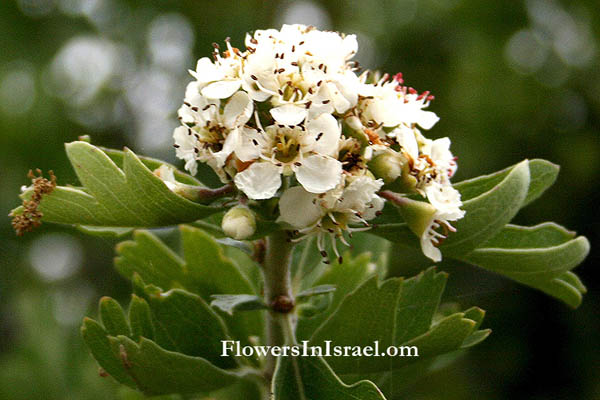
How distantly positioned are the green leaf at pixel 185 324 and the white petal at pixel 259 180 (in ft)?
1.24

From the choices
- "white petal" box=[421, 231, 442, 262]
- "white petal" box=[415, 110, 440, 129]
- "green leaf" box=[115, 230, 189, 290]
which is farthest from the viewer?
"green leaf" box=[115, 230, 189, 290]

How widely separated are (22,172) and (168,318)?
2509mm

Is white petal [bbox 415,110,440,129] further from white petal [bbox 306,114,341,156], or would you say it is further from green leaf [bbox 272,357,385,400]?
green leaf [bbox 272,357,385,400]

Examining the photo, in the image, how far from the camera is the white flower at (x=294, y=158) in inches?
50.4

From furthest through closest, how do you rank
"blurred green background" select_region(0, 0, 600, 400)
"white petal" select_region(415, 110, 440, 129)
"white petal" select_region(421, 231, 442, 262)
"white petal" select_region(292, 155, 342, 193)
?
"blurred green background" select_region(0, 0, 600, 400), "white petal" select_region(415, 110, 440, 129), "white petal" select_region(421, 231, 442, 262), "white petal" select_region(292, 155, 342, 193)

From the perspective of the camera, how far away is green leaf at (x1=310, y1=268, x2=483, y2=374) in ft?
4.67

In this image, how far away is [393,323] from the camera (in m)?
1.44

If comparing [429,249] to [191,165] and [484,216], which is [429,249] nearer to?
[484,216]

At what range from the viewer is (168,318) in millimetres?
1535

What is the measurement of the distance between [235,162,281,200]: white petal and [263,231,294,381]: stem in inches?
9.3

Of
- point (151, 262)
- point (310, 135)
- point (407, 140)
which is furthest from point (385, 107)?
point (151, 262)

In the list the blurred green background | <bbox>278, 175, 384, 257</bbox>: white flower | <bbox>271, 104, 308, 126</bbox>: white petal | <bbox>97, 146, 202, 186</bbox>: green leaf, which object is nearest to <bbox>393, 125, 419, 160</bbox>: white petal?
<bbox>278, 175, 384, 257</bbox>: white flower

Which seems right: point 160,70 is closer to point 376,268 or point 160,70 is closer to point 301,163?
point 376,268

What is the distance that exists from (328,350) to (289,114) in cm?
54
